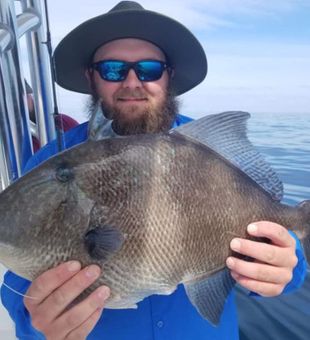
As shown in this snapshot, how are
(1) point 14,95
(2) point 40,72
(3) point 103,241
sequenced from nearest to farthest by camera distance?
(3) point 103,241, (1) point 14,95, (2) point 40,72

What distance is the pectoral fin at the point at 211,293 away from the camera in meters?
1.41

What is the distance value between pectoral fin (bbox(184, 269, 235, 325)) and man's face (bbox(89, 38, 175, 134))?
0.90 metres

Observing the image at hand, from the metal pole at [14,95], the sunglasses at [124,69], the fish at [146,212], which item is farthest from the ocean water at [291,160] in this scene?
the fish at [146,212]

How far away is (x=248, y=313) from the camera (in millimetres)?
3604

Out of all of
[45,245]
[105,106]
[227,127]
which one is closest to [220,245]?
[227,127]

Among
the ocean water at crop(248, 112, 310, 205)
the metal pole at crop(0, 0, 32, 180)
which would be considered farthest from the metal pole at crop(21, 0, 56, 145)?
the ocean water at crop(248, 112, 310, 205)

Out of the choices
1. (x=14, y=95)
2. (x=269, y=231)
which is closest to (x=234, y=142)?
(x=269, y=231)

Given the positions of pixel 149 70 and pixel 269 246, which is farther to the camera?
pixel 149 70

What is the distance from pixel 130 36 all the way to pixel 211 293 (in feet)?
4.51

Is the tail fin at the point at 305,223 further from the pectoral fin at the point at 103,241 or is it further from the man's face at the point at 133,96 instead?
the man's face at the point at 133,96

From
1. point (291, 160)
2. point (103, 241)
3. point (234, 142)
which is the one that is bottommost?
point (291, 160)

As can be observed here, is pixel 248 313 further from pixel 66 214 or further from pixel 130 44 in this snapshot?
pixel 66 214

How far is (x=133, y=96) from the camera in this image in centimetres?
205

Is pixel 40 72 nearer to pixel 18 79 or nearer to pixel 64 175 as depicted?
pixel 18 79
